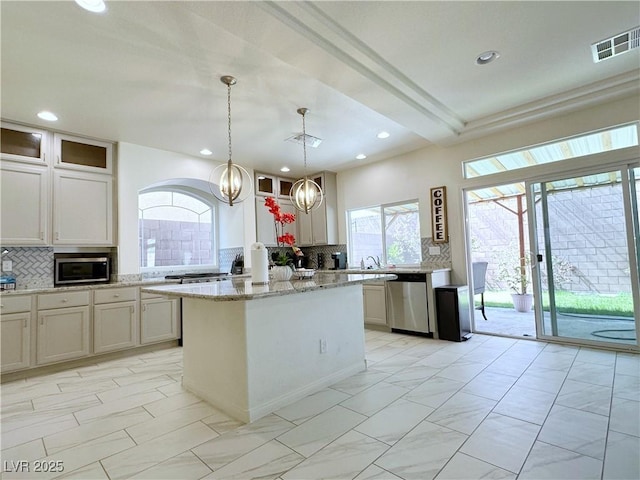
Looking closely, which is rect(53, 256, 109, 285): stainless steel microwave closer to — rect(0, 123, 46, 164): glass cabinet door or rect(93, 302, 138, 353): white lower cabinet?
rect(93, 302, 138, 353): white lower cabinet

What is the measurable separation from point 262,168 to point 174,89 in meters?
2.69

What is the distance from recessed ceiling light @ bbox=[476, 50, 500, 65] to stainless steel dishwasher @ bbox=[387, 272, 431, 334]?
259cm

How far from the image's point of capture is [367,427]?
2.11 metres

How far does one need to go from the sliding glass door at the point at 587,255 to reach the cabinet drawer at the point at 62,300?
211 inches

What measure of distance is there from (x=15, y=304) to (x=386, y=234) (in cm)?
486

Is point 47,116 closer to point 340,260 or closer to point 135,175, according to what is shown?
point 135,175

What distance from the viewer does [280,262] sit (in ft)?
10.5

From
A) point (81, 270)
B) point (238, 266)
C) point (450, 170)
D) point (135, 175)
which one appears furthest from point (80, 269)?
point (450, 170)

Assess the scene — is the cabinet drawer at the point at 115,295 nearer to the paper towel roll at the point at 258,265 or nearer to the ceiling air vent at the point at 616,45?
the paper towel roll at the point at 258,265

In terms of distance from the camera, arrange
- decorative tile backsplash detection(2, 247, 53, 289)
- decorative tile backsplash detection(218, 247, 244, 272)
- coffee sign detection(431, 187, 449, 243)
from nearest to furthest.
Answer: decorative tile backsplash detection(2, 247, 53, 289) < coffee sign detection(431, 187, 449, 243) < decorative tile backsplash detection(218, 247, 244, 272)

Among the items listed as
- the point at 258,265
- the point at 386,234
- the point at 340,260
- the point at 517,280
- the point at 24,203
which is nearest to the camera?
the point at 258,265

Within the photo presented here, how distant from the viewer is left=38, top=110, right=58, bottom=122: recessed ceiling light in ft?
11.2

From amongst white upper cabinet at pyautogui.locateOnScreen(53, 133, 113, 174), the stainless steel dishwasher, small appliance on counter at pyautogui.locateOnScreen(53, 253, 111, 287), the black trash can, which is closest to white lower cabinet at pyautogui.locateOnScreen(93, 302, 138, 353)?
small appliance on counter at pyautogui.locateOnScreen(53, 253, 111, 287)

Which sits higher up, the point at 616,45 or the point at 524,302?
the point at 616,45
